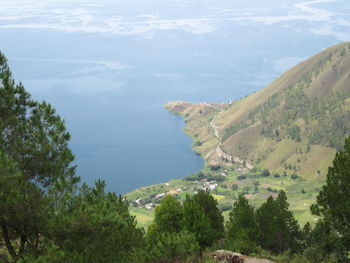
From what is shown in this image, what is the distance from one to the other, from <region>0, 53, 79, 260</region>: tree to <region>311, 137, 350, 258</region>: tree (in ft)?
54.3

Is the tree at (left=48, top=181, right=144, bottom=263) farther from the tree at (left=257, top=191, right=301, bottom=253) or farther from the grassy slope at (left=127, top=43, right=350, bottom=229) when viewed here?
the grassy slope at (left=127, top=43, right=350, bottom=229)

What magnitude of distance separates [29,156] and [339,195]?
18883mm

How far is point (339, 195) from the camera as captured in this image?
2769cm

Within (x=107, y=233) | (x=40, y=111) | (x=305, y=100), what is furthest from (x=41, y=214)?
(x=305, y=100)

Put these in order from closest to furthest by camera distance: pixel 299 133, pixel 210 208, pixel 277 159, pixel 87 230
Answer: pixel 87 230 → pixel 210 208 → pixel 277 159 → pixel 299 133

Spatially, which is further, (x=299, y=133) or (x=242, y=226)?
(x=299, y=133)

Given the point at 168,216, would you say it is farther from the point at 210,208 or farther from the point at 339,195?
the point at 339,195

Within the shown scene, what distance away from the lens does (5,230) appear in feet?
58.0

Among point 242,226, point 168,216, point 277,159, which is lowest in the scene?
point 242,226

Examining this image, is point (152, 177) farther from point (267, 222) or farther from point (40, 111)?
point (40, 111)

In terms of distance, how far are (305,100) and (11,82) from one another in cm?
18162

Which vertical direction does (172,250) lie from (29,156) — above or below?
below

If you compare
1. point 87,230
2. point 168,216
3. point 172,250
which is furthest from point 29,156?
point 168,216

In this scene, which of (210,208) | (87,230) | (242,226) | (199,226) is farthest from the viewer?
(210,208)
